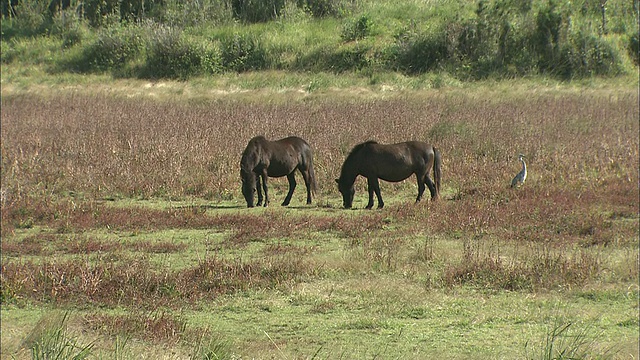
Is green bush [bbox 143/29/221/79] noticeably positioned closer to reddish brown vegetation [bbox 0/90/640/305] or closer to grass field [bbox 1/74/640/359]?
reddish brown vegetation [bbox 0/90/640/305]

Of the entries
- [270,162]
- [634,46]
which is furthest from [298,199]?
[634,46]

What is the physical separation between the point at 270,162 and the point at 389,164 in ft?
6.88

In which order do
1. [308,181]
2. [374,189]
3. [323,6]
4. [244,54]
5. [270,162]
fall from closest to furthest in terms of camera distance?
[374,189] → [270,162] → [308,181] → [244,54] → [323,6]

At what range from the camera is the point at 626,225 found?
12.1 meters

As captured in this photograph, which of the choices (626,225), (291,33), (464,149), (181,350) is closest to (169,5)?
(291,33)

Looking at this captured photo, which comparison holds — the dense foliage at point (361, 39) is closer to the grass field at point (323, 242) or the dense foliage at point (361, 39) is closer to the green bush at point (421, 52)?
the green bush at point (421, 52)

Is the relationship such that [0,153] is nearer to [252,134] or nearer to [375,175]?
[252,134]

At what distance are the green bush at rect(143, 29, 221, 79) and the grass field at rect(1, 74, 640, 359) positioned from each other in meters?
10.4

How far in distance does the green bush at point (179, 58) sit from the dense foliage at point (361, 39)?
43mm

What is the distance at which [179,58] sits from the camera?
3306 centimetres

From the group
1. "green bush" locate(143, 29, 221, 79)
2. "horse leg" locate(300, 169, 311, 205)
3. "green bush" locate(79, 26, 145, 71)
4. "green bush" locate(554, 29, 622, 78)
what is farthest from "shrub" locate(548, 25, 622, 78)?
"horse leg" locate(300, 169, 311, 205)

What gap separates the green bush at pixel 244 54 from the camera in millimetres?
32531

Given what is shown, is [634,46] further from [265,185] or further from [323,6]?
[265,185]

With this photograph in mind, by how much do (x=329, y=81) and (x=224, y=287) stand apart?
804 inches
